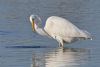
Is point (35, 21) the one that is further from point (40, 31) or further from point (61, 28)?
point (61, 28)

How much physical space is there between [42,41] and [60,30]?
2.49 ft

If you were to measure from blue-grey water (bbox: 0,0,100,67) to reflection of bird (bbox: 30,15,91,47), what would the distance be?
0.26 metres

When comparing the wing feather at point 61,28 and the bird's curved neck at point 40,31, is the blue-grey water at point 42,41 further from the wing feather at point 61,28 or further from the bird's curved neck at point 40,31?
the wing feather at point 61,28

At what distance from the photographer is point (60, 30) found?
19.0 meters

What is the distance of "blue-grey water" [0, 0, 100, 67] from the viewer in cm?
1560

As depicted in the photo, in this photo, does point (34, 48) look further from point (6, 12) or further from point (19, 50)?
point (6, 12)

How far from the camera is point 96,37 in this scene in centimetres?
1933

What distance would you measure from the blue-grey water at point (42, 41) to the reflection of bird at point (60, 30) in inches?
10.3

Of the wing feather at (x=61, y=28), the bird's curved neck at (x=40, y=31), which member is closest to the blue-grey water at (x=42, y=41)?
the bird's curved neck at (x=40, y=31)

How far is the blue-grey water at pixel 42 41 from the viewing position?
15.6 m

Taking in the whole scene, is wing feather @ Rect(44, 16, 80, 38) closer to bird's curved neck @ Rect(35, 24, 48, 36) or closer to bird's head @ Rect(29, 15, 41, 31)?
bird's curved neck @ Rect(35, 24, 48, 36)

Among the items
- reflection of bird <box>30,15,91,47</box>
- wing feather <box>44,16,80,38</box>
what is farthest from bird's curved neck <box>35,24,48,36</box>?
wing feather <box>44,16,80,38</box>

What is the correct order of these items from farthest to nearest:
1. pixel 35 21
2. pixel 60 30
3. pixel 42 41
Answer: pixel 35 21
pixel 42 41
pixel 60 30

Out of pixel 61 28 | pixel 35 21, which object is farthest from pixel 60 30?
pixel 35 21
